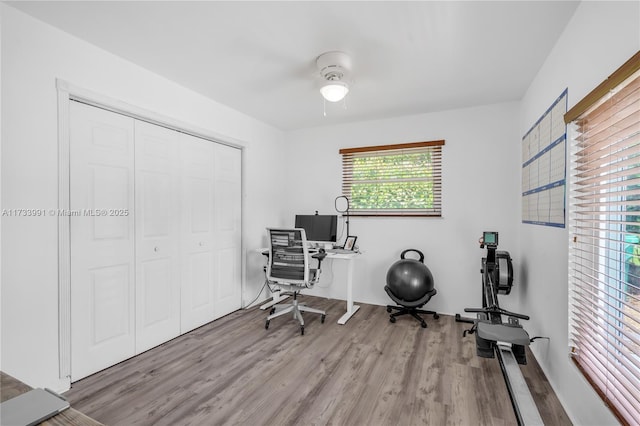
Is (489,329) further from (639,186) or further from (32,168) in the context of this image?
(32,168)

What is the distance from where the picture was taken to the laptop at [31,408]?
714 mm

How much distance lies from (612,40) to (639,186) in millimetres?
731

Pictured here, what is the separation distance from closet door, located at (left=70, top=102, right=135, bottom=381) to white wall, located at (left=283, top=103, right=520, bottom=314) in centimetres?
263

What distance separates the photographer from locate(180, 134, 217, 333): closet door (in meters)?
3.18

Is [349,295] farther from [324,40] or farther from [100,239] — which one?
[324,40]

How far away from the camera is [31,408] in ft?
2.49

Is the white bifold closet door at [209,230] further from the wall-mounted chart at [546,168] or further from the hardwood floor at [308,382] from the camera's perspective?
the wall-mounted chart at [546,168]

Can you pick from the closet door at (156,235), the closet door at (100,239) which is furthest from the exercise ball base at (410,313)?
the closet door at (100,239)

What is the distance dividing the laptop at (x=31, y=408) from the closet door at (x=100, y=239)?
69.5 inches

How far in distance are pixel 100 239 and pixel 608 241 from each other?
11.0ft

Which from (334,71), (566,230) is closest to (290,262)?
(334,71)

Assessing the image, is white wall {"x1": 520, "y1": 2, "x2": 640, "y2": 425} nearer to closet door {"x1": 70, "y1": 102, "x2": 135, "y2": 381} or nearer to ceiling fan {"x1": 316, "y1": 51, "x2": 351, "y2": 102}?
ceiling fan {"x1": 316, "y1": 51, "x2": 351, "y2": 102}

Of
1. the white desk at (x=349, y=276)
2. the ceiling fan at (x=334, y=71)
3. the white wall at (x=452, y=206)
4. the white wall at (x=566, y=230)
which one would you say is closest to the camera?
the white wall at (x=566, y=230)

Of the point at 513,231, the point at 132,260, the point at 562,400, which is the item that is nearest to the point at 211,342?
the point at 132,260
